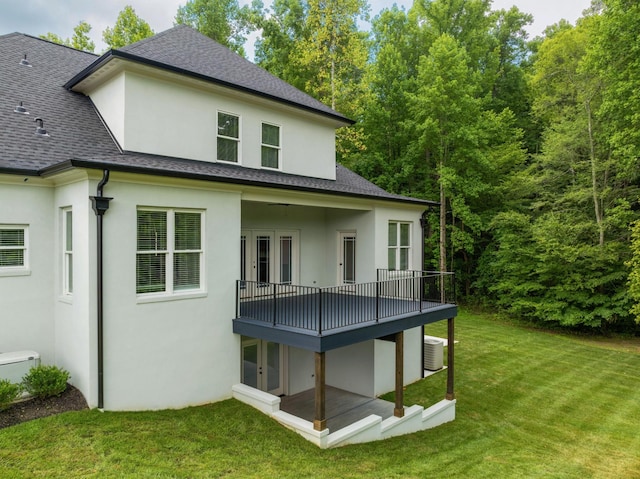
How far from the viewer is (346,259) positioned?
39.1 feet

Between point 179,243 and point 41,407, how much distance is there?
344 cm

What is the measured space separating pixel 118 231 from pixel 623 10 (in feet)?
63.5

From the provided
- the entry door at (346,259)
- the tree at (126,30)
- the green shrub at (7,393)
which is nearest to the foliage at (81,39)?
the tree at (126,30)

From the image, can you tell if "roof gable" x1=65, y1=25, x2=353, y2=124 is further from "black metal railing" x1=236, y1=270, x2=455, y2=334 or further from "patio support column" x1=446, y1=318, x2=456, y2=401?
"patio support column" x1=446, y1=318, x2=456, y2=401

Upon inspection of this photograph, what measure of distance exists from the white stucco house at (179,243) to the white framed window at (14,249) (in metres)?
0.02

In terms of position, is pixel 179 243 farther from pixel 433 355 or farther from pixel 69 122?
pixel 433 355

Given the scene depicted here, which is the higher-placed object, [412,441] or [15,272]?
[15,272]

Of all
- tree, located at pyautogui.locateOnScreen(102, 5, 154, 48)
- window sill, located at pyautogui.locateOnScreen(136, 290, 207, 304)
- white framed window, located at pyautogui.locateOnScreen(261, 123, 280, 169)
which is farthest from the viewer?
tree, located at pyautogui.locateOnScreen(102, 5, 154, 48)

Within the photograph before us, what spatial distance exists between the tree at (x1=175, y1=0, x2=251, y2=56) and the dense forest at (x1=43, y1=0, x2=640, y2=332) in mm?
100

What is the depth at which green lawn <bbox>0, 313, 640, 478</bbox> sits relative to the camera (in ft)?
17.4

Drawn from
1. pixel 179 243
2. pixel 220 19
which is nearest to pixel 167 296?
pixel 179 243

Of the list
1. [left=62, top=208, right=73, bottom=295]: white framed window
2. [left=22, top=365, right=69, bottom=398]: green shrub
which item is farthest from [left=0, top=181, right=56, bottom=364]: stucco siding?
[left=22, top=365, right=69, bottom=398]: green shrub

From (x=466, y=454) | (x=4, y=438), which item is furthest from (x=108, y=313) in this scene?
(x=466, y=454)

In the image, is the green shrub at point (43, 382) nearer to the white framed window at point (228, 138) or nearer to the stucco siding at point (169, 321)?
the stucco siding at point (169, 321)
